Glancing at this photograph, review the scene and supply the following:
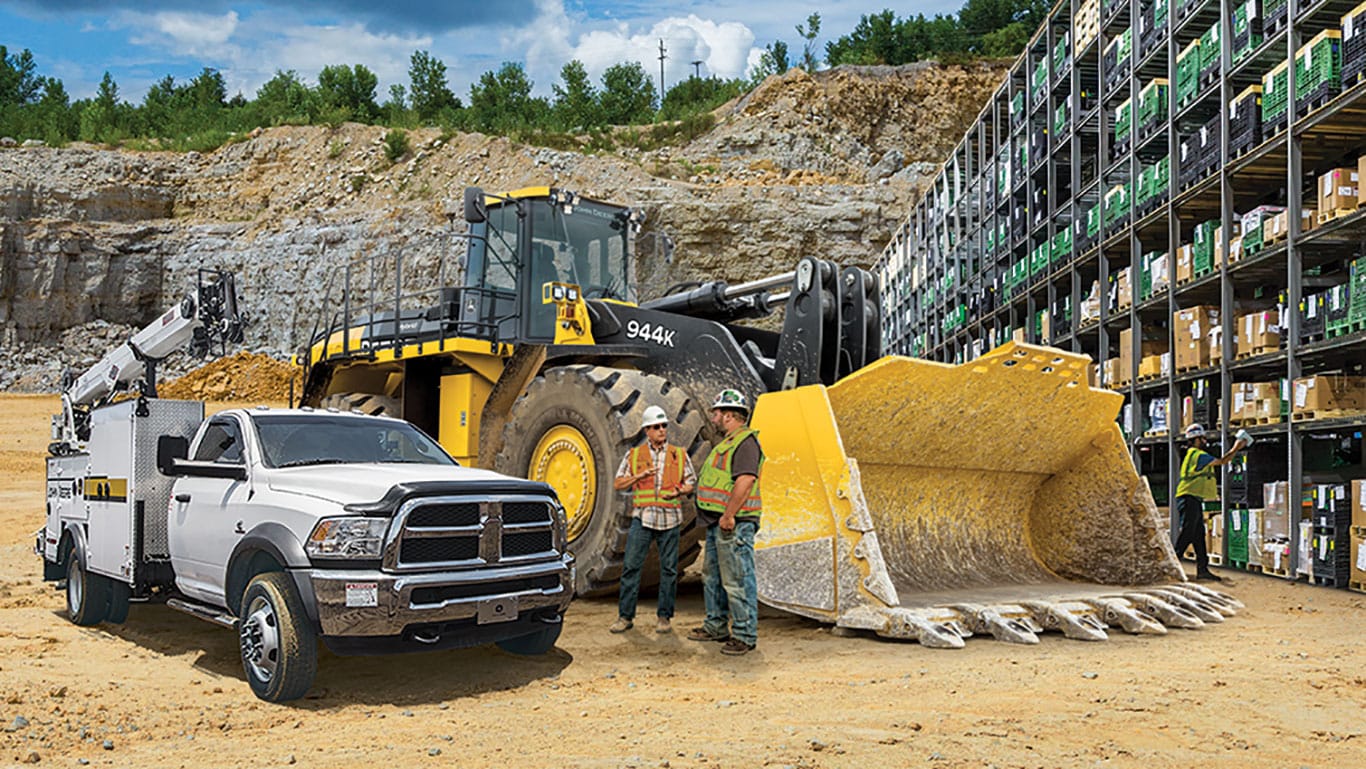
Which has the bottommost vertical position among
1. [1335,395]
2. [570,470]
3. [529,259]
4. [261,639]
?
[261,639]

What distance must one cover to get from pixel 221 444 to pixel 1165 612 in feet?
21.9

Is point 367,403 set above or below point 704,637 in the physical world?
above

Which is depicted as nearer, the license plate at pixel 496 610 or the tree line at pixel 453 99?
the license plate at pixel 496 610

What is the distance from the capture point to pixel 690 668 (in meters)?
6.72

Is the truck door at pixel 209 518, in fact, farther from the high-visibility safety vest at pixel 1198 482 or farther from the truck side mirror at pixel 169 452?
the high-visibility safety vest at pixel 1198 482

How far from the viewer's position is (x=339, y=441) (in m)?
7.31

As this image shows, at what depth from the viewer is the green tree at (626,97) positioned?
61000 millimetres

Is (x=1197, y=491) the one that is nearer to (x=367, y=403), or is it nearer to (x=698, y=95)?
(x=367, y=403)

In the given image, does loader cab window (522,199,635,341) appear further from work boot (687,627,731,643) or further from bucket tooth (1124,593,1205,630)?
bucket tooth (1124,593,1205,630)

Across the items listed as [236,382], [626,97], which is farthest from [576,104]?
[236,382]

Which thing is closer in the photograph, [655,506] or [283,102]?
[655,506]

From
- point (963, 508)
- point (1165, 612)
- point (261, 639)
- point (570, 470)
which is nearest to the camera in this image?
point (261, 639)

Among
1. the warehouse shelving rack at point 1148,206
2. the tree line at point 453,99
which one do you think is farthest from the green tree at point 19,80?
the warehouse shelving rack at point 1148,206

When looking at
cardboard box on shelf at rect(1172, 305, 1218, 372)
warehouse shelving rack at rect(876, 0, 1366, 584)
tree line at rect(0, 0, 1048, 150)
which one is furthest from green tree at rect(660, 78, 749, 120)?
cardboard box on shelf at rect(1172, 305, 1218, 372)
